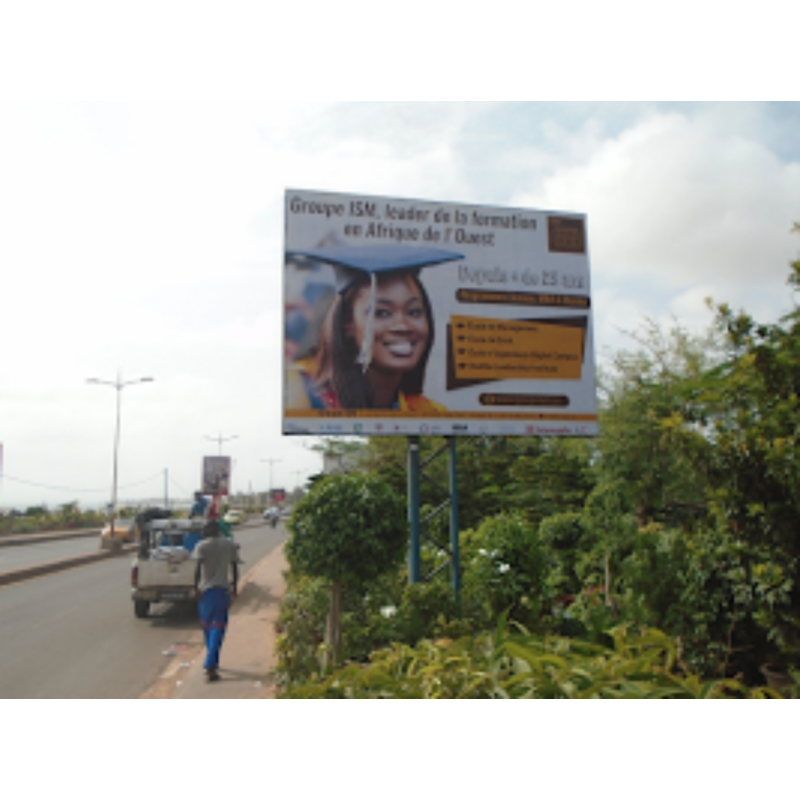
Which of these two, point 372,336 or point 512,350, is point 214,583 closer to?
point 372,336

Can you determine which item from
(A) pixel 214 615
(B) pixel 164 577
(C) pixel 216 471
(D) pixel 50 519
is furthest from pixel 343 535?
(C) pixel 216 471

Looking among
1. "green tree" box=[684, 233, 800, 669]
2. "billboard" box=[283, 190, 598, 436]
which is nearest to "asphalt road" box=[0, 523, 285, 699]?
"billboard" box=[283, 190, 598, 436]

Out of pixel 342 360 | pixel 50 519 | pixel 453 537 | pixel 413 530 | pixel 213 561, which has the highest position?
pixel 342 360

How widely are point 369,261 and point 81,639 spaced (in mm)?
6828

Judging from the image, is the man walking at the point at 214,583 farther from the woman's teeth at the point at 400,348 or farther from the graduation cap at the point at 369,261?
the woman's teeth at the point at 400,348

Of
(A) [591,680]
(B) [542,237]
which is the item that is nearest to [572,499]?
(B) [542,237]

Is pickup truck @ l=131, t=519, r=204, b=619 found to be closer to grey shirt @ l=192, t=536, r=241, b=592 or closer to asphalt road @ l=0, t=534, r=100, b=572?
grey shirt @ l=192, t=536, r=241, b=592

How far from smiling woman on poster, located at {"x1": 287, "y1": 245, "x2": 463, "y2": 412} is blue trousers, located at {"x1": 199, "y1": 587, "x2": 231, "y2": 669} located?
2.19 meters

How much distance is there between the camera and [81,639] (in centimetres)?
930

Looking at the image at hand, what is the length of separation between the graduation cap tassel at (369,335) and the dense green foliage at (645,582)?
2175 millimetres

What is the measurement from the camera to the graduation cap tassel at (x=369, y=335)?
22.4 feet

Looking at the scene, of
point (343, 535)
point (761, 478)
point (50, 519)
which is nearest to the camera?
point (761, 478)

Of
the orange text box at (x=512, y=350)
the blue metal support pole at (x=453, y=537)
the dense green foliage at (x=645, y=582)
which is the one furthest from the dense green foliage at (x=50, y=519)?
the orange text box at (x=512, y=350)

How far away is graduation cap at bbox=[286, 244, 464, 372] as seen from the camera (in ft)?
22.5
